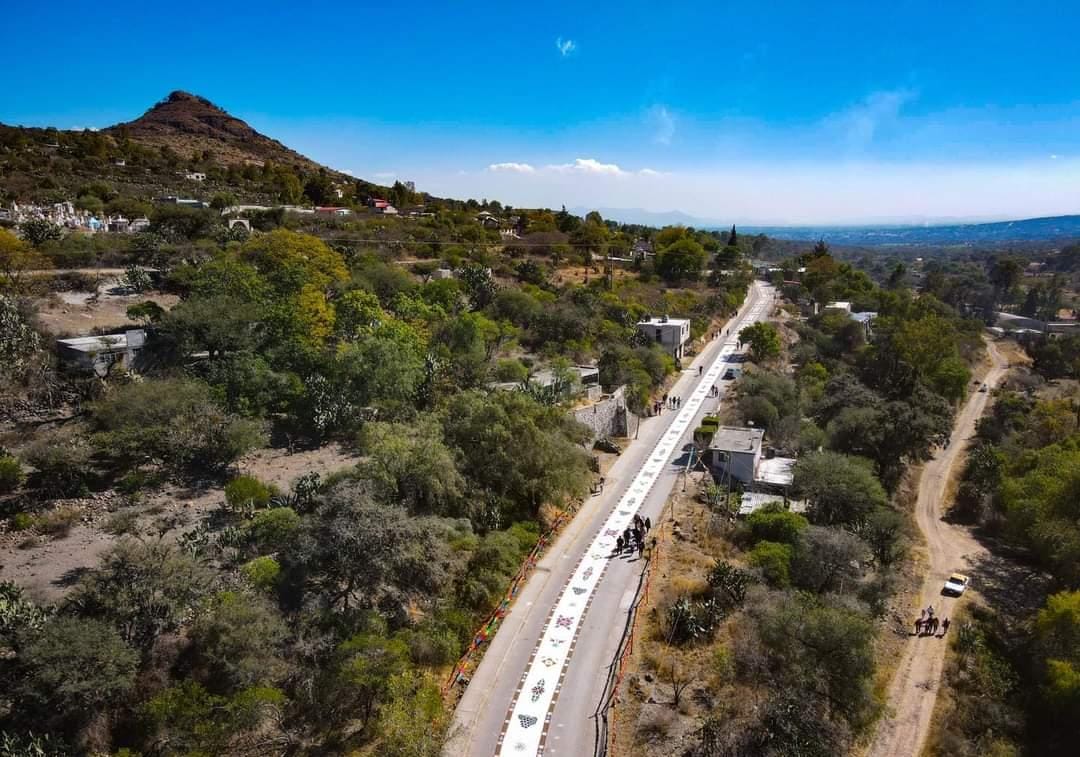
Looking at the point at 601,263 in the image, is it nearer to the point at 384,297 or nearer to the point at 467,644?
the point at 384,297

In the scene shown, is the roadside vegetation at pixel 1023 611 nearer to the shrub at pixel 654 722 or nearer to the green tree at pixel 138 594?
the shrub at pixel 654 722

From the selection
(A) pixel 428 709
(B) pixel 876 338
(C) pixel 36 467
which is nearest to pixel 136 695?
(A) pixel 428 709

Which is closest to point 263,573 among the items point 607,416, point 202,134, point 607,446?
point 607,446

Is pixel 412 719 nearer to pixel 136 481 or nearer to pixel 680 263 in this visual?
pixel 136 481

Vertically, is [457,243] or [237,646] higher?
[457,243]

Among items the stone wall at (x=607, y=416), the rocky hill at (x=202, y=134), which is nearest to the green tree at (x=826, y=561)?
the stone wall at (x=607, y=416)

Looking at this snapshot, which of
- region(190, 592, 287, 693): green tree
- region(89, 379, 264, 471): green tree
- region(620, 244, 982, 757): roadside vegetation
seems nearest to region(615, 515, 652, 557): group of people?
region(620, 244, 982, 757): roadside vegetation
